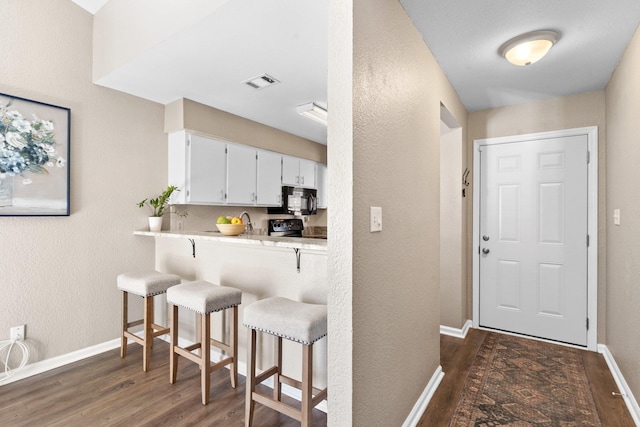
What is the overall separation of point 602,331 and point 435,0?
3105mm

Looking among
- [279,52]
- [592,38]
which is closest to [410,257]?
[279,52]

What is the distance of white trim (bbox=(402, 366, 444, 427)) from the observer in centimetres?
188

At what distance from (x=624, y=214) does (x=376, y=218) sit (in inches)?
79.7

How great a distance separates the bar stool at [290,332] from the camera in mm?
1597

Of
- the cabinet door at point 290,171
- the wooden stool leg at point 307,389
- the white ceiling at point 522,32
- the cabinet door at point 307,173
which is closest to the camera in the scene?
the wooden stool leg at point 307,389

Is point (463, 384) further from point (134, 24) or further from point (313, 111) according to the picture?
point (134, 24)

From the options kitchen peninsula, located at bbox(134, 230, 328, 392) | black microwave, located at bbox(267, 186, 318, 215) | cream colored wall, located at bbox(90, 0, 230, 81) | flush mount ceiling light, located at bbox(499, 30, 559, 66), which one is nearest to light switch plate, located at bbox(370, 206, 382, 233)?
kitchen peninsula, located at bbox(134, 230, 328, 392)

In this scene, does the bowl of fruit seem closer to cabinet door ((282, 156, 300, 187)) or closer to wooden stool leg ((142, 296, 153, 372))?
wooden stool leg ((142, 296, 153, 372))

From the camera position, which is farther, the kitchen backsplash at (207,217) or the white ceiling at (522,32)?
the kitchen backsplash at (207,217)

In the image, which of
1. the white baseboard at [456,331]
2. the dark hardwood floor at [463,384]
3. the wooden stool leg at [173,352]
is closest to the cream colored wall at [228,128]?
the wooden stool leg at [173,352]

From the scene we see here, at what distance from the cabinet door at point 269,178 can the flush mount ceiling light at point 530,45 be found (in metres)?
2.71

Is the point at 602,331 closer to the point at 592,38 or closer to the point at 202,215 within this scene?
the point at 592,38

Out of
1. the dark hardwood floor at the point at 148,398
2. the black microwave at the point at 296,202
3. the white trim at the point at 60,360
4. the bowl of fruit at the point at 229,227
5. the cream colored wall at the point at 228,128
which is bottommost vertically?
the dark hardwood floor at the point at 148,398

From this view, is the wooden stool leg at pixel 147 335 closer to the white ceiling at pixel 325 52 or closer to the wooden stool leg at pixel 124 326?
the wooden stool leg at pixel 124 326
